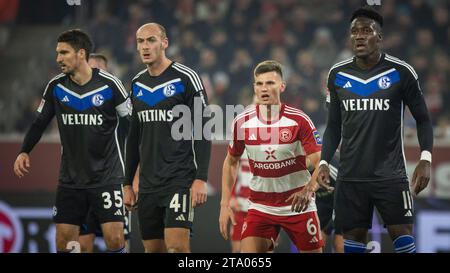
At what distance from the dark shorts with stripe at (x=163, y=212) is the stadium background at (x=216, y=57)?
9.15 feet

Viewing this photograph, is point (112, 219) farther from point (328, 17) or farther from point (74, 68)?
point (328, 17)

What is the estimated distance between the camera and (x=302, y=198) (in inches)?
254

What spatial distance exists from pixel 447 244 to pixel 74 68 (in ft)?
16.7

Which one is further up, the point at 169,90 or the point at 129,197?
the point at 169,90

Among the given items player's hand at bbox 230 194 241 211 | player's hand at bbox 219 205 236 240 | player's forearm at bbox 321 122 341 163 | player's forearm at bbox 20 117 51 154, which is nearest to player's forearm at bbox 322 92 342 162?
player's forearm at bbox 321 122 341 163

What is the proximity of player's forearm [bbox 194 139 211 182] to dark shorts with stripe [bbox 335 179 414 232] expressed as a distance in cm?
104

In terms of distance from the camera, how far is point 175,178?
6.83 metres

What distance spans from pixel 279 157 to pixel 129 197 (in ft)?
4.22

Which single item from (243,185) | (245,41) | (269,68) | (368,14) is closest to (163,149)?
(269,68)

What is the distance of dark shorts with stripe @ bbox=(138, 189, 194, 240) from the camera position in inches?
266

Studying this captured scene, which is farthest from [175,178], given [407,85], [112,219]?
[407,85]

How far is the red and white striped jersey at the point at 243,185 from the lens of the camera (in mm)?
9383

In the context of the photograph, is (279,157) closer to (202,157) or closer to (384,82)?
(202,157)

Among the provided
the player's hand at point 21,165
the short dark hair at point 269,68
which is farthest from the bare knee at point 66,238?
the short dark hair at point 269,68
